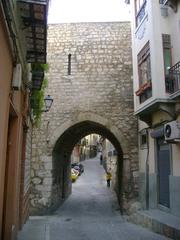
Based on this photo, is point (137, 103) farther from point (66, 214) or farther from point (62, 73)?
point (66, 214)

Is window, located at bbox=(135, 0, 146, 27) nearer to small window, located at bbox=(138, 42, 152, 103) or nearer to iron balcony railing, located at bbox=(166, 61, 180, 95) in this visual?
small window, located at bbox=(138, 42, 152, 103)

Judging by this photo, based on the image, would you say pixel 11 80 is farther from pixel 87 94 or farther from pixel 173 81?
pixel 87 94

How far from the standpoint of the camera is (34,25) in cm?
463

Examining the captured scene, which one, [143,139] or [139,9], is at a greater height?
[139,9]

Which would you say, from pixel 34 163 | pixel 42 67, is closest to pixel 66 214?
pixel 34 163

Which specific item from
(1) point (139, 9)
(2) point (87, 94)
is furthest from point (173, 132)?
(2) point (87, 94)

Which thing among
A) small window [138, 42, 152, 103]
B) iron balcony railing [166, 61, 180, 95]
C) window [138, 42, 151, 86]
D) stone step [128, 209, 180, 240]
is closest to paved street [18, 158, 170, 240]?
stone step [128, 209, 180, 240]

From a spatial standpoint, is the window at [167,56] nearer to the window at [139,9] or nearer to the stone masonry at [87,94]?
the window at [139,9]

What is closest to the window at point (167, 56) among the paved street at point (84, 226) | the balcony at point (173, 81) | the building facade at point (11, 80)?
the balcony at point (173, 81)

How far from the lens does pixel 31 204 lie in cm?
1073

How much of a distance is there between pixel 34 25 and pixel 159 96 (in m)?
4.12

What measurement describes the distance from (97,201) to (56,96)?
6100 millimetres

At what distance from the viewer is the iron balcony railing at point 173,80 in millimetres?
7328

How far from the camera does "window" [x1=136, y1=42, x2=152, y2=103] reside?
8.57m
